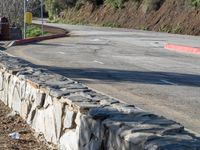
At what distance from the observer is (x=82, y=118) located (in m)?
6.36

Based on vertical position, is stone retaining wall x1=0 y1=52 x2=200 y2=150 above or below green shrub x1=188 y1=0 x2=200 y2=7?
above

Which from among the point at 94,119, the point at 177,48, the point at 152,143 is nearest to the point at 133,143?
the point at 152,143

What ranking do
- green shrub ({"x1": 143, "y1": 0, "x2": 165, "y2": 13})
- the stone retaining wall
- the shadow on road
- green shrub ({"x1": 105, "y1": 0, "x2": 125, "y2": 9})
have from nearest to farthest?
the stone retaining wall → the shadow on road → green shrub ({"x1": 143, "y1": 0, "x2": 165, "y2": 13}) → green shrub ({"x1": 105, "y1": 0, "x2": 125, "y2": 9})

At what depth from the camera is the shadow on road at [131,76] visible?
15695 mm

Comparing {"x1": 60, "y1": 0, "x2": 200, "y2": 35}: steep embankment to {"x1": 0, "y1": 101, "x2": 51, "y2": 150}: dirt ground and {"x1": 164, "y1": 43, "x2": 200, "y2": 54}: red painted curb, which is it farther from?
{"x1": 0, "y1": 101, "x2": 51, "y2": 150}: dirt ground

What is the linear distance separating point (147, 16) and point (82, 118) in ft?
187

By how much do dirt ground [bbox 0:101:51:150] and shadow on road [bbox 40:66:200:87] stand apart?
19.5 feet

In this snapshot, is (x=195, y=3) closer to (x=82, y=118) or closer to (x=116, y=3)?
(x=116, y=3)

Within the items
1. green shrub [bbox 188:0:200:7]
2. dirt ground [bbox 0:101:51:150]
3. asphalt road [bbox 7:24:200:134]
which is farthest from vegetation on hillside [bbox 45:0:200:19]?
dirt ground [bbox 0:101:51:150]

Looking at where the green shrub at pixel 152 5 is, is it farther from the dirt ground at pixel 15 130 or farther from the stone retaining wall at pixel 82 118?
the dirt ground at pixel 15 130

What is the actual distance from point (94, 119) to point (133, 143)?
3.70 ft

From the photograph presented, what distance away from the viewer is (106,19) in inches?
2926

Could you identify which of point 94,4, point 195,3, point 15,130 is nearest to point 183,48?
point 15,130

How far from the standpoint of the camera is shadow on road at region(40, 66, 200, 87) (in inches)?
618
